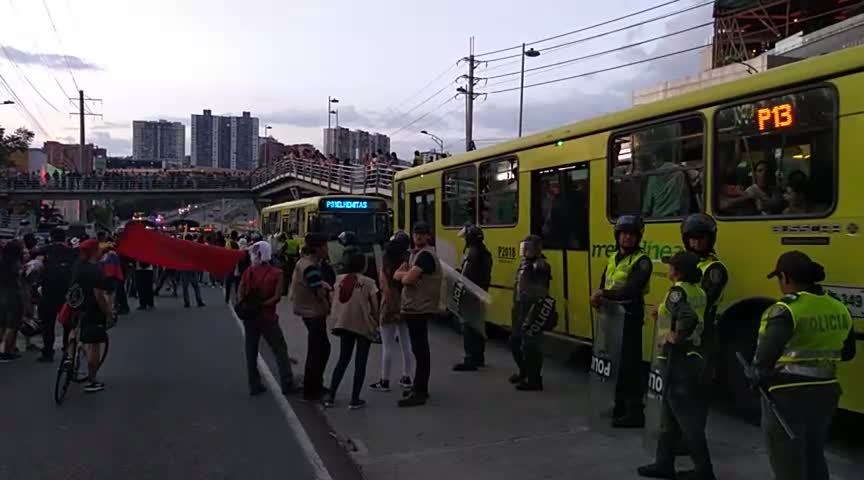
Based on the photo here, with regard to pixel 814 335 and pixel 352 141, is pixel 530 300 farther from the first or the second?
pixel 352 141

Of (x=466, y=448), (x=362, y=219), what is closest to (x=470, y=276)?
(x=466, y=448)

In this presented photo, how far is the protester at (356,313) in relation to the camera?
7.73m

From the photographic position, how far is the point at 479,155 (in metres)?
12.1

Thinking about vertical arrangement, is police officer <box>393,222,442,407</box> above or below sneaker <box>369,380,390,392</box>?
above

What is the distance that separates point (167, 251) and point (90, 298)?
1.98 metres

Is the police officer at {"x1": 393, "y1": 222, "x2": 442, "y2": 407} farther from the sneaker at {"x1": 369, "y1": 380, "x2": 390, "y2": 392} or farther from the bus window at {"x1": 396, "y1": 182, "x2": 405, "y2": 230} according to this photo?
the bus window at {"x1": 396, "y1": 182, "x2": 405, "y2": 230}

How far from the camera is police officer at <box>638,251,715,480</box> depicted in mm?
5117

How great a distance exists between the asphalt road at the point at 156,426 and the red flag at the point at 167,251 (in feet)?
4.51

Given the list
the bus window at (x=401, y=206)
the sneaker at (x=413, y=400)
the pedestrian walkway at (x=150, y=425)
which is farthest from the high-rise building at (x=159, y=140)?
the sneaker at (x=413, y=400)

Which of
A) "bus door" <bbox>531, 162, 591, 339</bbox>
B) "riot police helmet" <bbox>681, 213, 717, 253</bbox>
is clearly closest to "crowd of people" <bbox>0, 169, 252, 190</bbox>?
"bus door" <bbox>531, 162, 591, 339</bbox>

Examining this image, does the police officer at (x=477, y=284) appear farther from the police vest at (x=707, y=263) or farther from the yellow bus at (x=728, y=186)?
the police vest at (x=707, y=263)

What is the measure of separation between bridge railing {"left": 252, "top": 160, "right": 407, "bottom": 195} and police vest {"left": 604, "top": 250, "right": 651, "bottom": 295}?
21.9 meters

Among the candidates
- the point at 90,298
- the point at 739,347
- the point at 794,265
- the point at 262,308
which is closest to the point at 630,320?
the point at 739,347

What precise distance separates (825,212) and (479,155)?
265 inches
